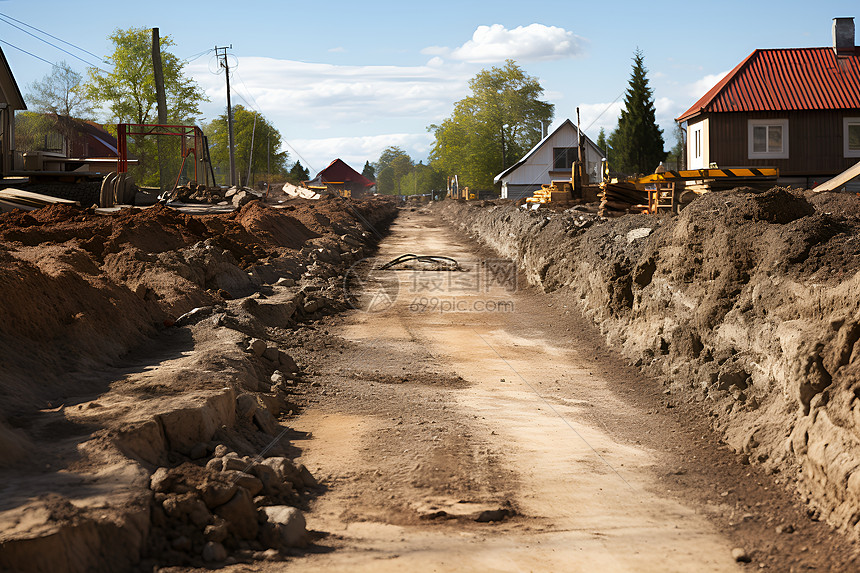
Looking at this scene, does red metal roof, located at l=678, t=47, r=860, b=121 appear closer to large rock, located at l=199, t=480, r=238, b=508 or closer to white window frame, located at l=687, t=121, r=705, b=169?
white window frame, located at l=687, t=121, r=705, b=169

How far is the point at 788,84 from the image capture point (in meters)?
27.2

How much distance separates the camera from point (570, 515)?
5.34 metres

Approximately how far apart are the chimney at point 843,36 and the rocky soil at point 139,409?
2557 centimetres

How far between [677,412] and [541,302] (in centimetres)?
728

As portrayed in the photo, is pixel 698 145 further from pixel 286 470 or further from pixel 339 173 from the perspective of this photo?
pixel 339 173

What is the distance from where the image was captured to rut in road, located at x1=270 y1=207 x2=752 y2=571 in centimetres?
474

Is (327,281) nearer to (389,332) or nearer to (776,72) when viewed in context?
(389,332)

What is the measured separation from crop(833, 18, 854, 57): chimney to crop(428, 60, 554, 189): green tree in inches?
1684

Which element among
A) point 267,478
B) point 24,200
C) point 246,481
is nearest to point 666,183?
point 267,478

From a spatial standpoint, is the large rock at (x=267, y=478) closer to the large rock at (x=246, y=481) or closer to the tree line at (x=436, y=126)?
the large rock at (x=246, y=481)

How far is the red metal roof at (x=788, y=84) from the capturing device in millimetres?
26375

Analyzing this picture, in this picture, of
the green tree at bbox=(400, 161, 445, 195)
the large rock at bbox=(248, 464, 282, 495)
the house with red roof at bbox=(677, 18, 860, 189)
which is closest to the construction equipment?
the house with red roof at bbox=(677, 18, 860, 189)

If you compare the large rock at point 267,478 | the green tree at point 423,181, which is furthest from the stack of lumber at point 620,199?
the green tree at point 423,181

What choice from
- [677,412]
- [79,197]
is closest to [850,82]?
[677,412]
